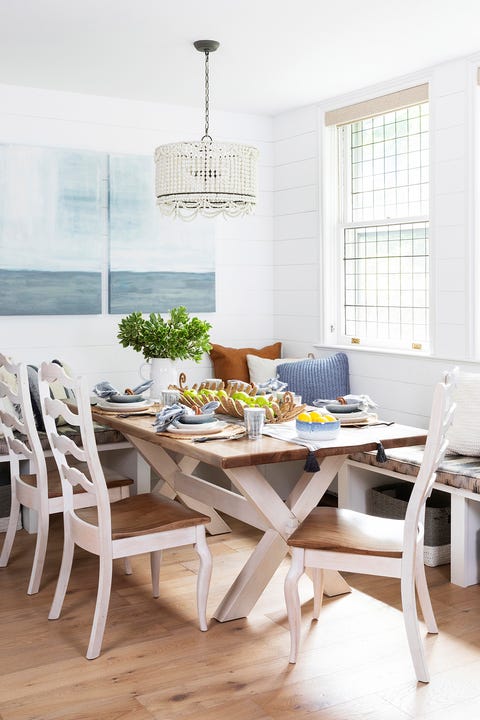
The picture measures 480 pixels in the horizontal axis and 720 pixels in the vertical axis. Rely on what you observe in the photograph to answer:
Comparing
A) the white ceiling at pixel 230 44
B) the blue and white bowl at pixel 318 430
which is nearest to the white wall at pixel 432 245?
the white ceiling at pixel 230 44

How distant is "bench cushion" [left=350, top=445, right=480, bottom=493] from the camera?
349 centimetres

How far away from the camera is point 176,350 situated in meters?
4.02

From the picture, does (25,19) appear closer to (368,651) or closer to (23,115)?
(23,115)

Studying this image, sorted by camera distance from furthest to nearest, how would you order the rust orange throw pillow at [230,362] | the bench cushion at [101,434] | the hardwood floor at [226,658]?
the rust orange throw pillow at [230,362] < the bench cushion at [101,434] < the hardwood floor at [226,658]

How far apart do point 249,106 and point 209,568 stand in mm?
3321

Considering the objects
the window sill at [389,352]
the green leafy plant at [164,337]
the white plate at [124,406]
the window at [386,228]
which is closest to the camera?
the white plate at [124,406]

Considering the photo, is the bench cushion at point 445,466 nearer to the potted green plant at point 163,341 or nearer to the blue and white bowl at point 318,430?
the blue and white bowl at point 318,430

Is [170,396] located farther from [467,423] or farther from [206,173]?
[467,423]

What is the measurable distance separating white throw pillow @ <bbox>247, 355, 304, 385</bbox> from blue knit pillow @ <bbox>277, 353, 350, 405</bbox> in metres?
0.11

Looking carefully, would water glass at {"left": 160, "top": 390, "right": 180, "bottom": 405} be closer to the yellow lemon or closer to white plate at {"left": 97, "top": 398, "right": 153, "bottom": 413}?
white plate at {"left": 97, "top": 398, "right": 153, "bottom": 413}

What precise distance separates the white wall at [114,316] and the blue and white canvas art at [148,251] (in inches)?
4.4

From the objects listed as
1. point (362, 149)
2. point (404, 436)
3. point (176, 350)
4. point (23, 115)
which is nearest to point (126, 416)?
point (176, 350)

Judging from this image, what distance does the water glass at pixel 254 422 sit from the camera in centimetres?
315

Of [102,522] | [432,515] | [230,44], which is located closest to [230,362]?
[432,515]
